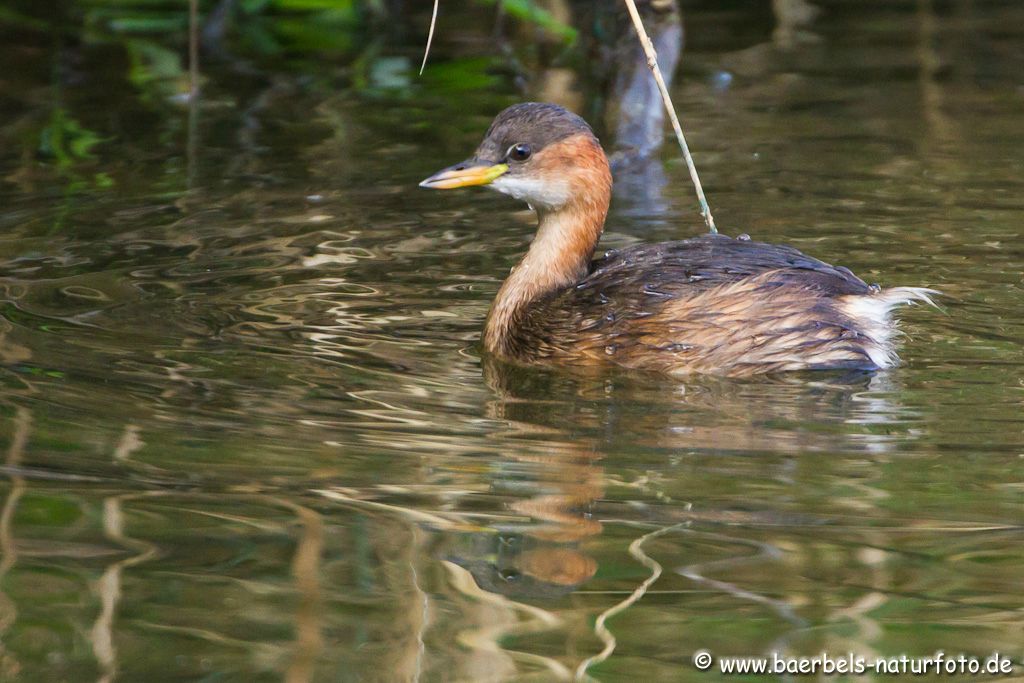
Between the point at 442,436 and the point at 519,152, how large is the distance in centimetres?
150

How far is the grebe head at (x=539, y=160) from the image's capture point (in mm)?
5848

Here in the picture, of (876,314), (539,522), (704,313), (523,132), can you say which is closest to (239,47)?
(523,132)

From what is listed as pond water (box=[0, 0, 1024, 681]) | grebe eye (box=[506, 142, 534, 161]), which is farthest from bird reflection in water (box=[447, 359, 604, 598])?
grebe eye (box=[506, 142, 534, 161])

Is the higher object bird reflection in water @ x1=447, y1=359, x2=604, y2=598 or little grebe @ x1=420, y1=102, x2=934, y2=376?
little grebe @ x1=420, y1=102, x2=934, y2=376

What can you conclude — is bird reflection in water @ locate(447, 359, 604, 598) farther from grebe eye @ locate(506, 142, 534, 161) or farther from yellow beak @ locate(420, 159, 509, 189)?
grebe eye @ locate(506, 142, 534, 161)

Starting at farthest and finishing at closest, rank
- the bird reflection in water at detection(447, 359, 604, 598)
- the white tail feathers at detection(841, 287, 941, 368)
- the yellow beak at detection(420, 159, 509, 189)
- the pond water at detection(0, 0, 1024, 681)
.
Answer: the yellow beak at detection(420, 159, 509, 189), the white tail feathers at detection(841, 287, 941, 368), the bird reflection in water at detection(447, 359, 604, 598), the pond water at detection(0, 0, 1024, 681)

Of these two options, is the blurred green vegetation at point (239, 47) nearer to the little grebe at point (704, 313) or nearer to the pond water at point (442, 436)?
the pond water at point (442, 436)

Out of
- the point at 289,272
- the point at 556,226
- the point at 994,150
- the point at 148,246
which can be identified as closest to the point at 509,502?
the point at 556,226

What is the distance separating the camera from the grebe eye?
19.2ft

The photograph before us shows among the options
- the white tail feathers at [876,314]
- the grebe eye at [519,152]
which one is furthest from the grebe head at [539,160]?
the white tail feathers at [876,314]

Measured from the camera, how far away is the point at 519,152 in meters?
5.85

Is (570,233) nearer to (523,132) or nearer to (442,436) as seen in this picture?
(523,132)

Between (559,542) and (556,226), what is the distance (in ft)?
7.23

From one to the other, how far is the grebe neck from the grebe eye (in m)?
0.25
